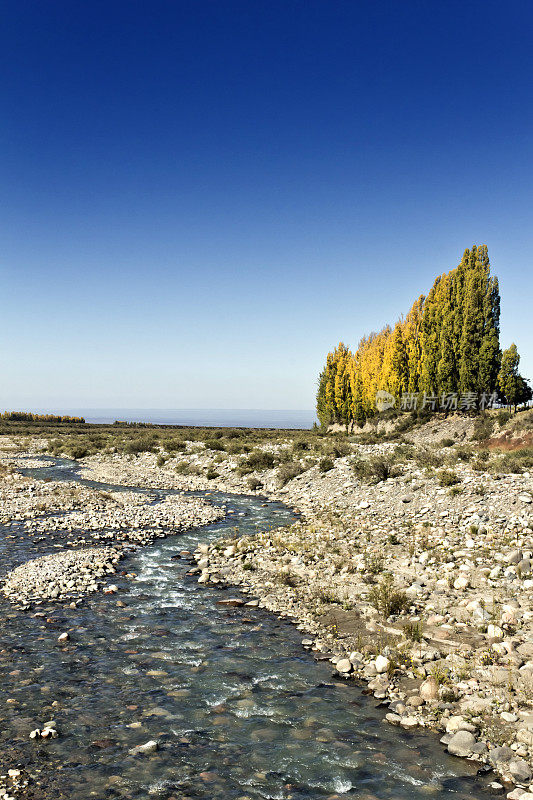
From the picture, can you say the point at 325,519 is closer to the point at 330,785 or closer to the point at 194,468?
the point at 330,785

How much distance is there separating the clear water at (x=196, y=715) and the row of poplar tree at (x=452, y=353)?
41.3 m

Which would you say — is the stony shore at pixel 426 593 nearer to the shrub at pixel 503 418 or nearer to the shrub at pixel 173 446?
the shrub at pixel 503 418

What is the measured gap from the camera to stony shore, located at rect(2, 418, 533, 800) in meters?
6.85

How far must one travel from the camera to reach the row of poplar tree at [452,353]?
44.7 meters

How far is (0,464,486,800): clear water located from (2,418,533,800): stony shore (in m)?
0.59

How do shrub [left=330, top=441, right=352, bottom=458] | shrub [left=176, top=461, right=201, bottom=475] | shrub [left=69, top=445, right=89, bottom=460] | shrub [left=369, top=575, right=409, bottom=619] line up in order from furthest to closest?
1. shrub [left=69, top=445, right=89, bottom=460]
2. shrub [left=176, top=461, right=201, bottom=475]
3. shrub [left=330, top=441, right=352, bottom=458]
4. shrub [left=369, top=575, right=409, bottom=619]

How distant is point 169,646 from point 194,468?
90.6 ft

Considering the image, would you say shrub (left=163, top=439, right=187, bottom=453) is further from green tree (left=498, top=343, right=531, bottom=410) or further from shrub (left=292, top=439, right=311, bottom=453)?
green tree (left=498, top=343, right=531, bottom=410)

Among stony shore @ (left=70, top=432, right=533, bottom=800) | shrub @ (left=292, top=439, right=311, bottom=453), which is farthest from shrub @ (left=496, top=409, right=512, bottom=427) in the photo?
stony shore @ (left=70, top=432, right=533, bottom=800)

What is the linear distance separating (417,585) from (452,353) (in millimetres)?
42547

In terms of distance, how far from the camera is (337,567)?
13.2 m

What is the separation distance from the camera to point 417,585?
36.6 ft

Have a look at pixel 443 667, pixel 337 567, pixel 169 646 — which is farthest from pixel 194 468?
pixel 443 667

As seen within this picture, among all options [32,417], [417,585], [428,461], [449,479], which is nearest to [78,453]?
[428,461]
